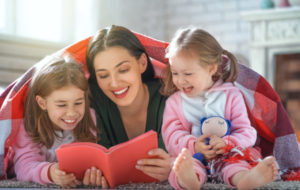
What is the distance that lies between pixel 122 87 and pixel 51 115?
0.27 meters

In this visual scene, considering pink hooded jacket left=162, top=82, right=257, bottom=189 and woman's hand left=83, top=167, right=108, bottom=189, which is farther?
pink hooded jacket left=162, top=82, right=257, bottom=189

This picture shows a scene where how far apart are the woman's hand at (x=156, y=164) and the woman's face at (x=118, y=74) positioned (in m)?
0.35

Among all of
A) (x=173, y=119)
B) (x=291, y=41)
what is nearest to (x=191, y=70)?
(x=173, y=119)

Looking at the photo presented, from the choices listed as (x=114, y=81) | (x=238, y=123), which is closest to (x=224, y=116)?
(x=238, y=123)

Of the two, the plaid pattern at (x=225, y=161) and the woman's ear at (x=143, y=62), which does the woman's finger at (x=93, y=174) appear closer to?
the plaid pattern at (x=225, y=161)

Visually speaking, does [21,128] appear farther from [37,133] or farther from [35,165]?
[35,165]

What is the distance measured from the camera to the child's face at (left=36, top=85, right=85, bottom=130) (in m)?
1.41

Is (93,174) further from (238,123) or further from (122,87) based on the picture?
(238,123)

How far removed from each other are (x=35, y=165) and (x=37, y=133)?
15cm

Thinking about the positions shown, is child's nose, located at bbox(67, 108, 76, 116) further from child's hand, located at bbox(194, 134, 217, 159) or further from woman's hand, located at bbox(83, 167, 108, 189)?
child's hand, located at bbox(194, 134, 217, 159)

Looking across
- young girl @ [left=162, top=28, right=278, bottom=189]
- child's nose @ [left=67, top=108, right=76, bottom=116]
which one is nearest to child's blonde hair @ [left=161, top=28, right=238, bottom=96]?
young girl @ [left=162, top=28, right=278, bottom=189]

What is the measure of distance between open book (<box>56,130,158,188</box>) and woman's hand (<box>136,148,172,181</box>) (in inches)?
0.6

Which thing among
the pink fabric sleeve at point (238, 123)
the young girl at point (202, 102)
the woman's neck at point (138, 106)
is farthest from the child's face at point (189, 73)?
the woman's neck at point (138, 106)

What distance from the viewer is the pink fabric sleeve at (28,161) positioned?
51.8 inches
